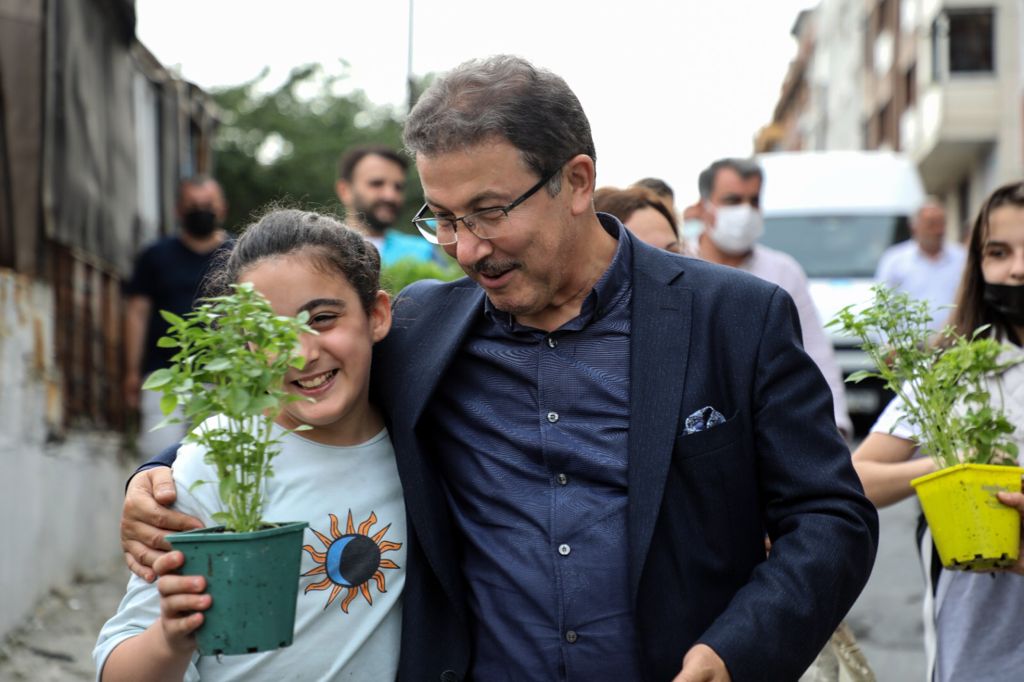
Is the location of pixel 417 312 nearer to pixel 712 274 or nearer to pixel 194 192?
pixel 712 274

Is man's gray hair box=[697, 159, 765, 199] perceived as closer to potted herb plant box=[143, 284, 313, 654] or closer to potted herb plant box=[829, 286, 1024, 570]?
potted herb plant box=[829, 286, 1024, 570]

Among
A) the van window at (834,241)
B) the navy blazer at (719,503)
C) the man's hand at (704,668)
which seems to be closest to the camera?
the man's hand at (704,668)

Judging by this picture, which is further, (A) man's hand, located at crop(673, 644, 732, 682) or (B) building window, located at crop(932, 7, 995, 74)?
(B) building window, located at crop(932, 7, 995, 74)

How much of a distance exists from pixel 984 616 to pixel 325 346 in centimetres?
188

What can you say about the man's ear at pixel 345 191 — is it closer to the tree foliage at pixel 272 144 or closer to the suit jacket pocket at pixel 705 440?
the suit jacket pocket at pixel 705 440

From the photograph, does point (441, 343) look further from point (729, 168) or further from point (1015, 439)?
point (729, 168)

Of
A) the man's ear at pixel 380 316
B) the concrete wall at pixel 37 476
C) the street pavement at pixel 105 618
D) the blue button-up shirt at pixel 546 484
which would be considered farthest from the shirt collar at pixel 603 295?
the concrete wall at pixel 37 476

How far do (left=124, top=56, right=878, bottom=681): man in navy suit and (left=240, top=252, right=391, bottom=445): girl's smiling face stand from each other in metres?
0.10

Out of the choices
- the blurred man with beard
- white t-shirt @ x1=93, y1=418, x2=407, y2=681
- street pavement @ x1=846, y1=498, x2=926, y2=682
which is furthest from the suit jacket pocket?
the blurred man with beard

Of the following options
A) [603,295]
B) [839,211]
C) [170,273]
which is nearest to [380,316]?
[603,295]

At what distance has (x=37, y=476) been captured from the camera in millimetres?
7527

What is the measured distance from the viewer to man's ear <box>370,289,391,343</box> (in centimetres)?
356

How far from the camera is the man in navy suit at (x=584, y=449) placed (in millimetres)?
3072

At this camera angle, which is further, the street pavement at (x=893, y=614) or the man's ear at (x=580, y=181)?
the street pavement at (x=893, y=614)
